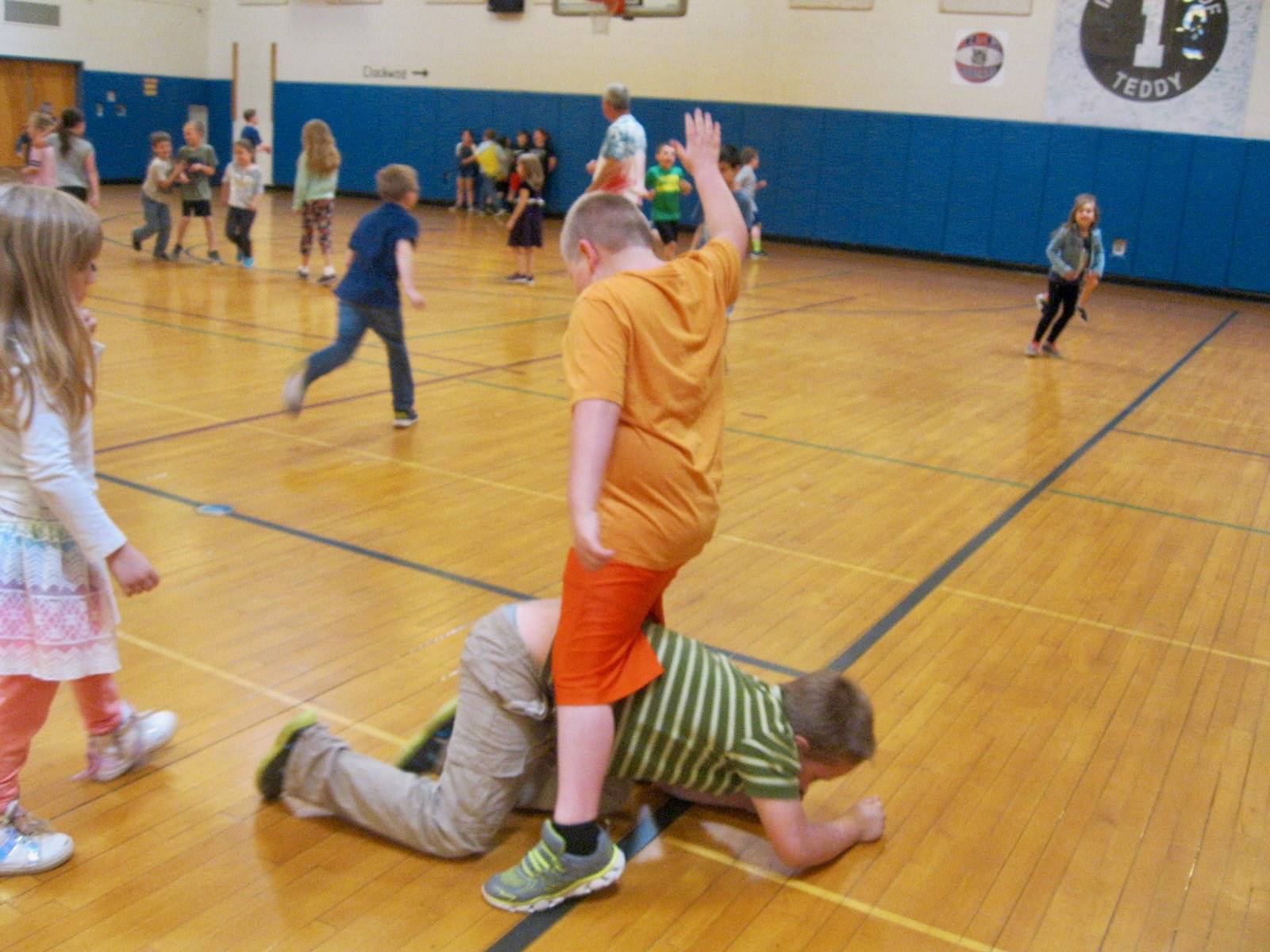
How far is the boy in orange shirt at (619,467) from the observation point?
95.8 inches

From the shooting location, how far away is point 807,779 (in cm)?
286

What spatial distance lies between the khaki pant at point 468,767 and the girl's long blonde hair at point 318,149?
9.32 metres

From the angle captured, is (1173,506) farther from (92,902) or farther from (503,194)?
(503,194)

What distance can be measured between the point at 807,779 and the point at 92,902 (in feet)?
5.26

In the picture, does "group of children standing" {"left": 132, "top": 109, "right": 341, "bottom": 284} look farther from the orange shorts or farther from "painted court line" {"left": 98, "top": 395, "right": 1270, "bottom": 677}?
the orange shorts

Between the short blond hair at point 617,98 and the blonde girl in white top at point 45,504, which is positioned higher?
the short blond hair at point 617,98

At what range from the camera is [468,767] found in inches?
107

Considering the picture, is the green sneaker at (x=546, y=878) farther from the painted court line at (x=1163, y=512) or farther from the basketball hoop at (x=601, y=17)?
the basketball hoop at (x=601, y=17)

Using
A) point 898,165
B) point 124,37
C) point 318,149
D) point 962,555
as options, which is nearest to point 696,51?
point 898,165

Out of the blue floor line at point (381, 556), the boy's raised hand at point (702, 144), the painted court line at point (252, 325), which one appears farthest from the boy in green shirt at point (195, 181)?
the boy's raised hand at point (702, 144)

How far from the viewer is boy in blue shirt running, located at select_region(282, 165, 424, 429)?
6.45 m

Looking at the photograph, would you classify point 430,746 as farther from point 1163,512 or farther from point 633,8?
point 633,8

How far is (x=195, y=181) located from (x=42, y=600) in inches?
435

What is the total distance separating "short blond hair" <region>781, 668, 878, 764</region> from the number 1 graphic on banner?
55.3ft
